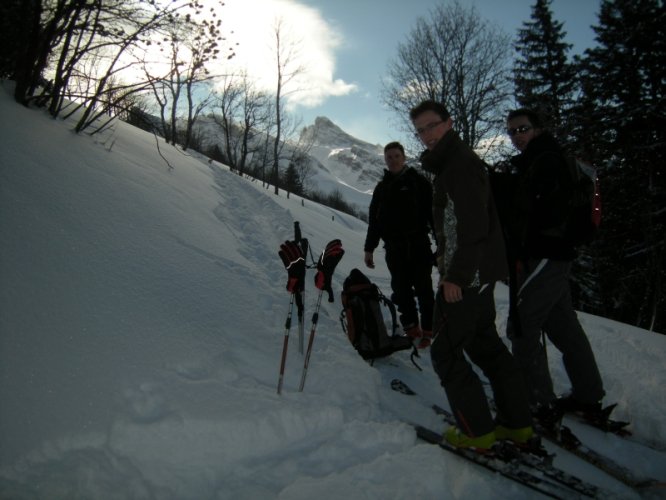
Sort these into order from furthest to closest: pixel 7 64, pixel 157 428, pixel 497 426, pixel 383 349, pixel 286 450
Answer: pixel 7 64 → pixel 383 349 → pixel 497 426 → pixel 286 450 → pixel 157 428

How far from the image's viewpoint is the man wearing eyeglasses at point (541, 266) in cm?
254

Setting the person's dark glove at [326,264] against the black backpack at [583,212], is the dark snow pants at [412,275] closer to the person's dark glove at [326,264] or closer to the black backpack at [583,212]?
the person's dark glove at [326,264]

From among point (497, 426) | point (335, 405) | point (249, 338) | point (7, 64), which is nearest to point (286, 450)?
point (335, 405)

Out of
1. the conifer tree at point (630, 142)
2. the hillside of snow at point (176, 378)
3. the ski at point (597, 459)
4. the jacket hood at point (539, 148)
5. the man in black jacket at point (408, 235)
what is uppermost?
the conifer tree at point (630, 142)

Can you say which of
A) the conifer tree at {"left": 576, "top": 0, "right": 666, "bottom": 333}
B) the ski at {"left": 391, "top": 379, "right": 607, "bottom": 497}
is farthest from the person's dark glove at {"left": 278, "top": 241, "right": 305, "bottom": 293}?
the conifer tree at {"left": 576, "top": 0, "right": 666, "bottom": 333}

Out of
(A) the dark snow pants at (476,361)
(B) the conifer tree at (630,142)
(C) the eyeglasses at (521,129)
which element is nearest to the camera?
(A) the dark snow pants at (476,361)

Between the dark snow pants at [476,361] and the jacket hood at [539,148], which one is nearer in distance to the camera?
the dark snow pants at [476,361]

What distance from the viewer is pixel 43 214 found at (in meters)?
3.04

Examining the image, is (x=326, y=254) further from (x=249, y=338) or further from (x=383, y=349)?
(x=383, y=349)

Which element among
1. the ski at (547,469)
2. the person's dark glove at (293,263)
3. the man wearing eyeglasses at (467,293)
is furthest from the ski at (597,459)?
the person's dark glove at (293,263)

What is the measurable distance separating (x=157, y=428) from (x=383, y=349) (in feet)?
7.21

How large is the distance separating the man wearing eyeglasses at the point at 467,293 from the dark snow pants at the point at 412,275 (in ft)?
5.52

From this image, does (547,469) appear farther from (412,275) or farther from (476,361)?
(412,275)

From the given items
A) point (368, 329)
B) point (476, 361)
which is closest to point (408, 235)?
point (368, 329)
